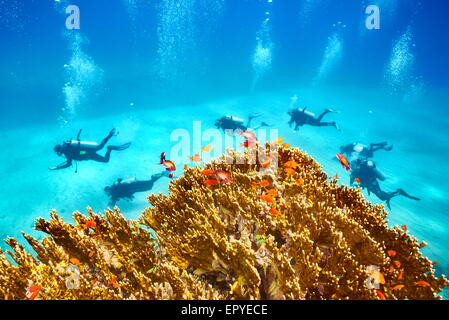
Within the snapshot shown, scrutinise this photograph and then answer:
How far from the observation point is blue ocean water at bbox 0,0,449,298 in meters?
13.8

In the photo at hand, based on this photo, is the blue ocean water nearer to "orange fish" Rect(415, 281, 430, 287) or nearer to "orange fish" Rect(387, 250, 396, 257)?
"orange fish" Rect(387, 250, 396, 257)

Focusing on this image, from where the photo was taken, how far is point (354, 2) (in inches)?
2217

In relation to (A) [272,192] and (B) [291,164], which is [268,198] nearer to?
(A) [272,192]

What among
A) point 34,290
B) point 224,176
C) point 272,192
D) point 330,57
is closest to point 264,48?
→ point 330,57

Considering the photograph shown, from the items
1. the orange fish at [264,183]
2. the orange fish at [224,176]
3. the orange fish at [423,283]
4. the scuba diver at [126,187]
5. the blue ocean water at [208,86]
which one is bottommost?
the orange fish at [423,283]

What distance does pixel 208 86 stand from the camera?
44.2 meters

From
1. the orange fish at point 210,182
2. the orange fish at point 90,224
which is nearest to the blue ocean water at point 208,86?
the orange fish at point 90,224

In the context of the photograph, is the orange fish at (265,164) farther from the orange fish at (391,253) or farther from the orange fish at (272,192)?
the orange fish at (391,253)

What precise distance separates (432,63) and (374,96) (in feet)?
135

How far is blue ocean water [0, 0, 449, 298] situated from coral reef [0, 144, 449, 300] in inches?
280

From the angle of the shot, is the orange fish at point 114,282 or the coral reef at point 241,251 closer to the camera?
the coral reef at point 241,251

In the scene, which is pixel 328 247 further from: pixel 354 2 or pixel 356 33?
pixel 356 33

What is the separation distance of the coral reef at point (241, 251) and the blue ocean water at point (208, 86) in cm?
710

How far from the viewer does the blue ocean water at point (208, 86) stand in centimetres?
1381
